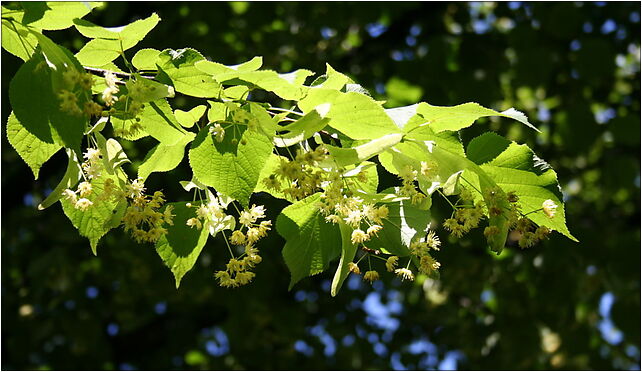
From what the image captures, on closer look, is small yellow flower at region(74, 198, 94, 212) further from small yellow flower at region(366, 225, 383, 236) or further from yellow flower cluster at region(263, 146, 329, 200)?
small yellow flower at region(366, 225, 383, 236)

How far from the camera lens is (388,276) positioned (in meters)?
4.13

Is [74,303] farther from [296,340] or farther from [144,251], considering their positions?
[296,340]

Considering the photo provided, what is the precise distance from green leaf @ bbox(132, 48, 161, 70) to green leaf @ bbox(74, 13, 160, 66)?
0.10 ft

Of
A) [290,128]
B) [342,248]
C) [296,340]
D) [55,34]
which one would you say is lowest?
[296,340]

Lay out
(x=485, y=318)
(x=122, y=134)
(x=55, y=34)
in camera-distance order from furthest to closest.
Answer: (x=485, y=318)
(x=55, y=34)
(x=122, y=134)

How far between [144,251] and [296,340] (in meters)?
1.34

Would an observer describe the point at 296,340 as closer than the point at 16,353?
No

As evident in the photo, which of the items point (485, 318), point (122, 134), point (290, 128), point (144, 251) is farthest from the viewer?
point (485, 318)

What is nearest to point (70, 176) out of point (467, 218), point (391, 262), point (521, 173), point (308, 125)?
point (308, 125)

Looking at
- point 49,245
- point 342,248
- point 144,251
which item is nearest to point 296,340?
point 144,251

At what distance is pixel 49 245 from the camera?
4887 mm

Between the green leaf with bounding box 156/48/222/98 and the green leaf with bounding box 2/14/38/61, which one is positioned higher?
the green leaf with bounding box 2/14/38/61

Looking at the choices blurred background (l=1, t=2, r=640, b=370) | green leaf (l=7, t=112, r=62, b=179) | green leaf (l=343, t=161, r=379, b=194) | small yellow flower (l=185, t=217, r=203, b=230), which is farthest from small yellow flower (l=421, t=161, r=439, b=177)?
blurred background (l=1, t=2, r=640, b=370)

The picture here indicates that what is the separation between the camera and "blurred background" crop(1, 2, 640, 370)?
14.9 ft
